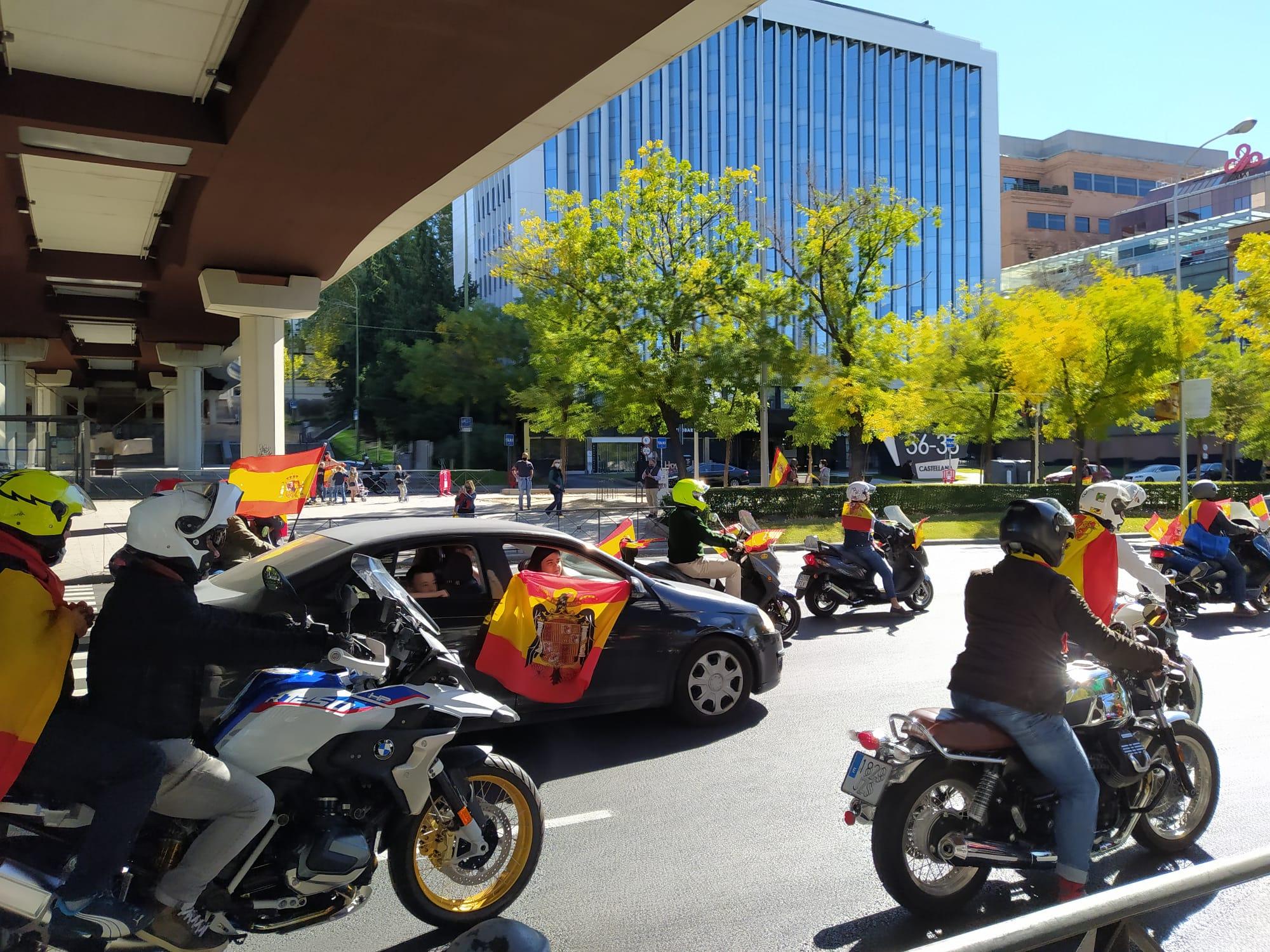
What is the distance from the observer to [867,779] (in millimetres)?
3928

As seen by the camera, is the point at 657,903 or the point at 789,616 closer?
the point at 657,903

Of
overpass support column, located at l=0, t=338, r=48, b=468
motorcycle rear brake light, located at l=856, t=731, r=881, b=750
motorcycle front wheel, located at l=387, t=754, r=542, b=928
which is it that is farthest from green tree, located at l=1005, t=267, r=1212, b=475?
motorcycle front wheel, located at l=387, t=754, r=542, b=928

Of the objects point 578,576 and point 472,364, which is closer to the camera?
point 578,576

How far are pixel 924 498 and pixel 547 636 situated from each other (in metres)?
22.4

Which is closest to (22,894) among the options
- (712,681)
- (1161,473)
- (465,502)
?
(712,681)

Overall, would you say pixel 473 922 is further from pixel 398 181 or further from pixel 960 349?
pixel 960 349

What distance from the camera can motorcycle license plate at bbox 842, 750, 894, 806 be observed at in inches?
152

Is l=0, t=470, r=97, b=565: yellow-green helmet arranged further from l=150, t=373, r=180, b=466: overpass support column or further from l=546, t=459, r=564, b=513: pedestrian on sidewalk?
l=150, t=373, r=180, b=466: overpass support column

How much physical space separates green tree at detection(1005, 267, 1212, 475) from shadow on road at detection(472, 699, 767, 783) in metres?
23.1

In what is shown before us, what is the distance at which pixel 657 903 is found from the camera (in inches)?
167

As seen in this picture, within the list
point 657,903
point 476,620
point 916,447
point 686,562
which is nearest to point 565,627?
point 476,620

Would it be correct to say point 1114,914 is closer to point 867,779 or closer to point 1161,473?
point 867,779

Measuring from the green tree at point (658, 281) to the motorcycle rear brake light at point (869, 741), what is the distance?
2446 cm

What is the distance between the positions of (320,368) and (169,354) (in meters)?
46.7
